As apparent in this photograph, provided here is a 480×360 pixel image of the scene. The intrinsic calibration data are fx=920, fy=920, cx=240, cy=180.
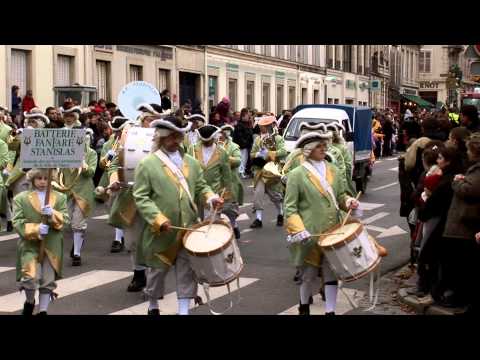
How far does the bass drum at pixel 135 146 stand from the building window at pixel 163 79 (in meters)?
26.3

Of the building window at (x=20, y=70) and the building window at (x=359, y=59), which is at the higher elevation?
the building window at (x=359, y=59)

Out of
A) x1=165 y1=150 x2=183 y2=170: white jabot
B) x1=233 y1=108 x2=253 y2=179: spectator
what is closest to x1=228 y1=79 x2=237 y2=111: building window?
x1=233 y1=108 x2=253 y2=179: spectator

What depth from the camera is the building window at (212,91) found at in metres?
40.5

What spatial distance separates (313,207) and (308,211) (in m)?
0.06

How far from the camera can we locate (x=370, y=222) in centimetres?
1630

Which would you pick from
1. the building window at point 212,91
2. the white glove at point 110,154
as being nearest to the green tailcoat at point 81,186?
the white glove at point 110,154

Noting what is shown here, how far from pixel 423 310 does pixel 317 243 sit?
1636mm

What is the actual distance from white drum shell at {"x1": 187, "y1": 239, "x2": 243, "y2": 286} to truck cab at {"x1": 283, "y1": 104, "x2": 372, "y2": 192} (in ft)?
42.6

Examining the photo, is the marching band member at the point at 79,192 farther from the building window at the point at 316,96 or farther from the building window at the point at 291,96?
the building window at the point at 316,96

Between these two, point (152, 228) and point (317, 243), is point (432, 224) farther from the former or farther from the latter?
point (152, 228)

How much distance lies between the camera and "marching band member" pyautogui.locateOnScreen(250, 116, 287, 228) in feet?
50.4
